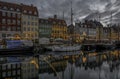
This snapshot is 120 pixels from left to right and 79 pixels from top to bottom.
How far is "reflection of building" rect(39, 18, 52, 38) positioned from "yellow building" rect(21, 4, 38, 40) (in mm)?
9111

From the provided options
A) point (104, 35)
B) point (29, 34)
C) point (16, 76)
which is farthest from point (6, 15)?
point (104, 35)

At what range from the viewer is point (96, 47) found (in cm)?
8406

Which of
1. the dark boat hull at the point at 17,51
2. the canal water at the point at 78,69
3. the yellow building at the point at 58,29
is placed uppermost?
the yellow building at the point at 58,29

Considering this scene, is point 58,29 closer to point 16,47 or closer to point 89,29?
point 89,29

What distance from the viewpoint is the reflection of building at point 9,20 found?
265ft

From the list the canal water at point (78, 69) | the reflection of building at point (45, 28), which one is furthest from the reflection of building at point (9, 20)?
the canal water at point (78, 69)

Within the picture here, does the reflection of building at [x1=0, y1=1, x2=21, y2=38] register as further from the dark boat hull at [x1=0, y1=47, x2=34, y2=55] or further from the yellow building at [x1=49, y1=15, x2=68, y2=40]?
the yellow building at [x1=49, y1=15, x2=68, y2=40]

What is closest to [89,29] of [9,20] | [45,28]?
[45,28]

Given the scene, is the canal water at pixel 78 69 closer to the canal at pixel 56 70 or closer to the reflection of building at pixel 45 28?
the canal at pixel 56 70

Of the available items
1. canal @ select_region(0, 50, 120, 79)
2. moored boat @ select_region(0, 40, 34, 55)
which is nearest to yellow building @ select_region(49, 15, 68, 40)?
moored boat @ select_region(0, 40, 34, 55)

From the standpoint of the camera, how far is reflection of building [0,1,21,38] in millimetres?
80812

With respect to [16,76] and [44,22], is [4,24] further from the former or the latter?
[16,76]

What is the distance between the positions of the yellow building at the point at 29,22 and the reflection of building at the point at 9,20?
Result: 12.7 feet

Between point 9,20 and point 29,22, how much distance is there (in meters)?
13.0
